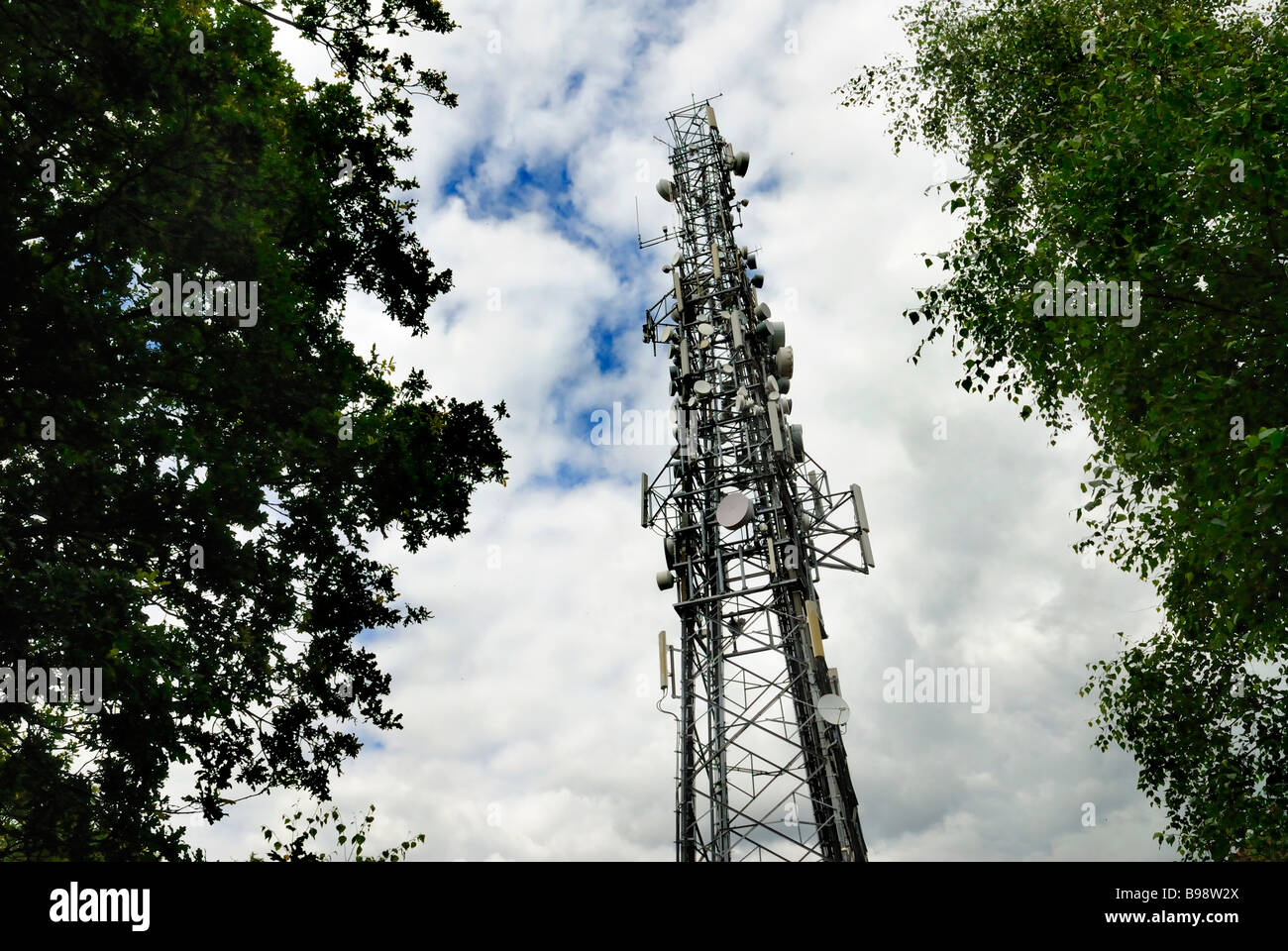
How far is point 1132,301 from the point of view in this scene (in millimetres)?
7727

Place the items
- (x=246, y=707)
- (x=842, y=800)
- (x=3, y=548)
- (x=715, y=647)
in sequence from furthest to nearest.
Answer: (x=715, y=647) → (x=842, y=800) → (x=246, y=707) → (x=3, y=548)

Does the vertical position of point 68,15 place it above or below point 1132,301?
above

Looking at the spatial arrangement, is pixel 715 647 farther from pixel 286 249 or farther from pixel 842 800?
pixel 286 249

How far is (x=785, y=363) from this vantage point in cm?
1642

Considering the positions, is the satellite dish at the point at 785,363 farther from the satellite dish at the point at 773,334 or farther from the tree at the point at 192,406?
the tree at the point at 192,406

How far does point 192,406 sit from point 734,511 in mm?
8887

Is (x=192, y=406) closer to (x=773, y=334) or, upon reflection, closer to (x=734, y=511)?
(x=734, y=511)

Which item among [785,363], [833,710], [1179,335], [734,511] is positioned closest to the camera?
[1179,335]

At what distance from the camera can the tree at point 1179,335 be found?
693 cm

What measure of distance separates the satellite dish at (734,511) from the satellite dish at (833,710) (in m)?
3.37

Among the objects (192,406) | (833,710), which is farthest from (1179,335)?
(192,406)

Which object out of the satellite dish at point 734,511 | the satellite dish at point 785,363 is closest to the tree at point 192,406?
the satellite dish at point 734,511
